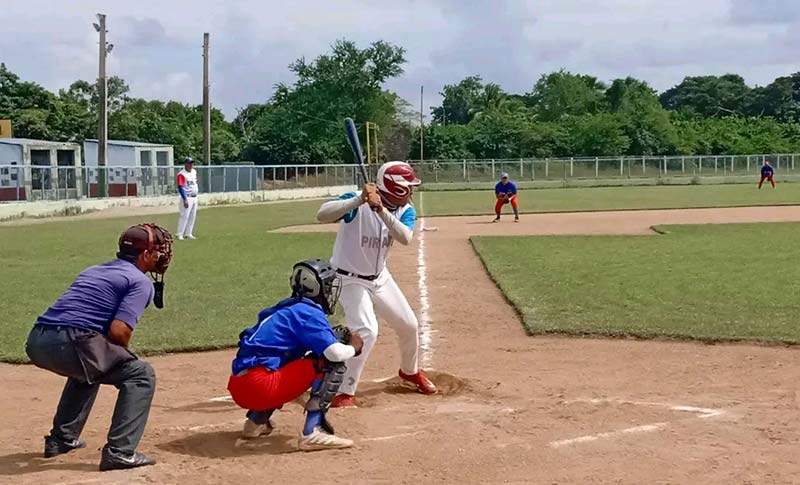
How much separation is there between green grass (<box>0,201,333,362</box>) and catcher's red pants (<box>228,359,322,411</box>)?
157 inches

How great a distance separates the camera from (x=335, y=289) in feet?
20.0

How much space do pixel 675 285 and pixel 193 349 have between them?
7.29m

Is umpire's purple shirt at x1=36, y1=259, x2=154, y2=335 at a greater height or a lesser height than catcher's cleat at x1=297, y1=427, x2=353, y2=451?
greater

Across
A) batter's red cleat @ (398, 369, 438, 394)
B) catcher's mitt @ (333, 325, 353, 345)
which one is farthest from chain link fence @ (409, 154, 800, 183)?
catcher's mitt @ (333, 325, 353, 345)

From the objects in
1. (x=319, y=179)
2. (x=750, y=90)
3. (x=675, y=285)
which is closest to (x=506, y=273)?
(x=675, y=285)

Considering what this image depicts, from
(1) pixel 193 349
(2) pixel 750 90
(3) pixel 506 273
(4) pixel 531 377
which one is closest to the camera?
(4) pixel 531 377

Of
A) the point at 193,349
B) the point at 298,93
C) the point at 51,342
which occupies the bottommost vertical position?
the point at 193,349

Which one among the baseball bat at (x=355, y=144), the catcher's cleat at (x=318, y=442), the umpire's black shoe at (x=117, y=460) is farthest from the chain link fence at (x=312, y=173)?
the umpire's black shoe at (x=117, y=460)

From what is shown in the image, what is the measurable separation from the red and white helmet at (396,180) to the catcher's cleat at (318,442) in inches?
76.7

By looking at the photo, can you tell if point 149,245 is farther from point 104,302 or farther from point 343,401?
point 343,401

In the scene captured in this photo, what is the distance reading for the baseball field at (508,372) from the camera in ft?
18.0

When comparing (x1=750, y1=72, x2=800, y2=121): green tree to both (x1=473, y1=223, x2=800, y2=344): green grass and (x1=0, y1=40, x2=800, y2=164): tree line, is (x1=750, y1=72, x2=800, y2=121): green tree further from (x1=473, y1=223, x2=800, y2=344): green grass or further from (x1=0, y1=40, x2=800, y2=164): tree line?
(x1=473, y1=223, x2=800, y2=344): green grass

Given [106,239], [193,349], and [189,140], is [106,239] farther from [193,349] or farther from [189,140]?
[189,140]

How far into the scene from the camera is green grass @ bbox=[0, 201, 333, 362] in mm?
10453
